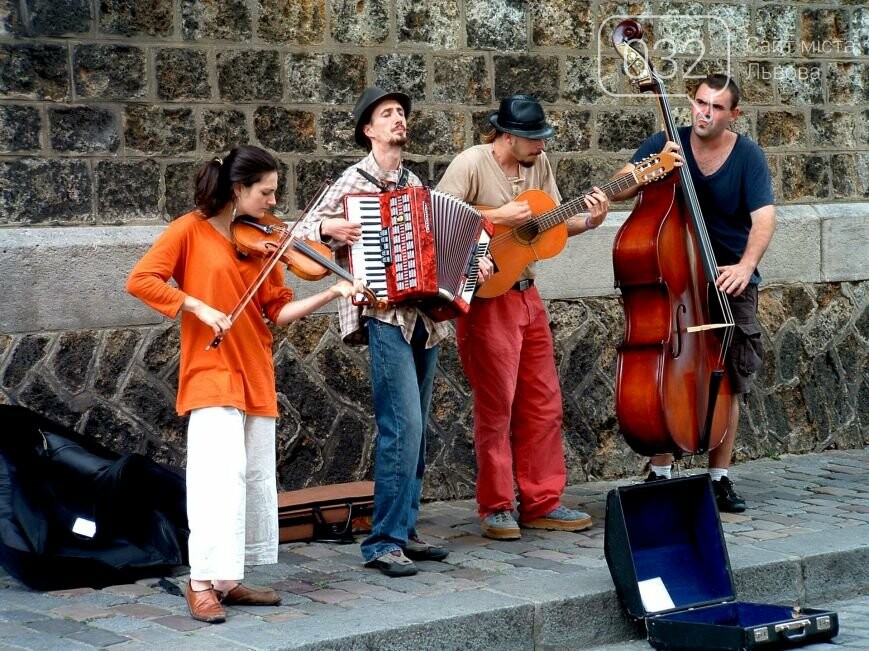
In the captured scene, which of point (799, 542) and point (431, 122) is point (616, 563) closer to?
point (799, 542)

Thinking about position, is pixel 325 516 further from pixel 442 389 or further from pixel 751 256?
pixel 751 256

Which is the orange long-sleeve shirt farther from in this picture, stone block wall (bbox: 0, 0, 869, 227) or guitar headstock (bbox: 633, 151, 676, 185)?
guitar headstock (bbox: 633, 151, 676, 185)

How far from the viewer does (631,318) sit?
5.96m

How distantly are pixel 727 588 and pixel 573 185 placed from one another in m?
2.88

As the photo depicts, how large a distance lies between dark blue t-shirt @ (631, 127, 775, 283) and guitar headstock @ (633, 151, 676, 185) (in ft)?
0.91

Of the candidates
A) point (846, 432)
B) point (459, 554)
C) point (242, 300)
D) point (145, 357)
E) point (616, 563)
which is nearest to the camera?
point (242, 300)

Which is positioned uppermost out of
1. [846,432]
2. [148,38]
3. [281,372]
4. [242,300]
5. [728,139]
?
[148,38]

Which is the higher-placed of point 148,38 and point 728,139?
point 148,38

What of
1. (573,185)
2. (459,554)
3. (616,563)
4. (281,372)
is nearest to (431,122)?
(573,185)

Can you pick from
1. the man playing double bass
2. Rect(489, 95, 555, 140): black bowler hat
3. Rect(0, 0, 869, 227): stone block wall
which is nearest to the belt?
Rect(489, 95, 555, 140): black bowler hat

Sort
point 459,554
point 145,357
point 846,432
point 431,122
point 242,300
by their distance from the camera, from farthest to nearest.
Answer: point 846,432 < point 431,122 < point 145,357 < point 459,554 < point 242,300

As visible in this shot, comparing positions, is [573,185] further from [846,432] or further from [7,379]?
[7,379]

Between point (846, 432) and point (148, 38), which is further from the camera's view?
point (846, 432)

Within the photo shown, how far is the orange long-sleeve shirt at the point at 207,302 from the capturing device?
4711 millimetres
